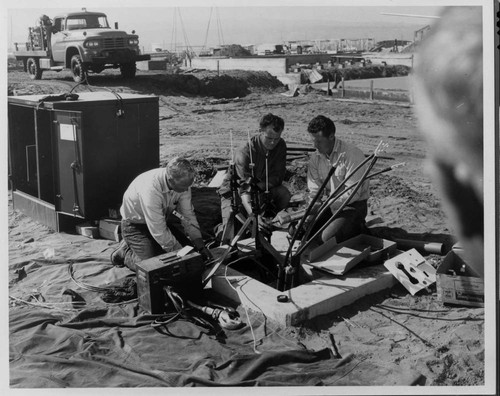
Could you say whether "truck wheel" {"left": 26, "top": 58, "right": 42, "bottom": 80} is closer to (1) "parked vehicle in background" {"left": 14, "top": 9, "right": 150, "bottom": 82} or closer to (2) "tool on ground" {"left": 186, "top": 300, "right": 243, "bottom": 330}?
(1) "parked vehicle in background" {"left": 14, "top": 9, "right": 150, "bottom": 82}

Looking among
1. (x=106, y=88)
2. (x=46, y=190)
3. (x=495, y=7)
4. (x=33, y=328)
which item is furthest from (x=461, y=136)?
(x=106, y=88)

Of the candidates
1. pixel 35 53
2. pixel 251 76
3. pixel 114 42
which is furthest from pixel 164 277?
pixel 251 76

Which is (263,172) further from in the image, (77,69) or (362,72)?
(362,72)

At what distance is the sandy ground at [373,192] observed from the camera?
414 cm

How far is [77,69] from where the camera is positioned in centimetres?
1283

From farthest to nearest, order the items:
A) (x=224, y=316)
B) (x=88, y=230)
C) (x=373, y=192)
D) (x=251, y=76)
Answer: (x=251, y=76) → (x=373, y=192) → (x=88, y=230) → (x=224, y=316)

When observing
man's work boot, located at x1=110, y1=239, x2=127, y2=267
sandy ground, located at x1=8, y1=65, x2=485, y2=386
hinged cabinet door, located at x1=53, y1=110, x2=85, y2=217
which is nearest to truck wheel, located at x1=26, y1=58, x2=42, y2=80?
sandy ground, located at x1=8, y1=65, x2=485, y2=386

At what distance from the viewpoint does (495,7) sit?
4.57 metres

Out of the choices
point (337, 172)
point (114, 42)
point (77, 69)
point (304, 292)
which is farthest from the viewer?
point (77, 69)

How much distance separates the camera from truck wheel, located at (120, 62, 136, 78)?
44.8ft

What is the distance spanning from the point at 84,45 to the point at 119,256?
7.98 meters

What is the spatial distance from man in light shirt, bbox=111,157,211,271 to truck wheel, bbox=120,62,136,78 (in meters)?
9.03

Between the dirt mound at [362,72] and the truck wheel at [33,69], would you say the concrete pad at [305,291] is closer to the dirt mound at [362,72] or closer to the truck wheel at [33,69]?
the truck wheel at [33,69]

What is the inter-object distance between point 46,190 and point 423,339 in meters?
4.50
